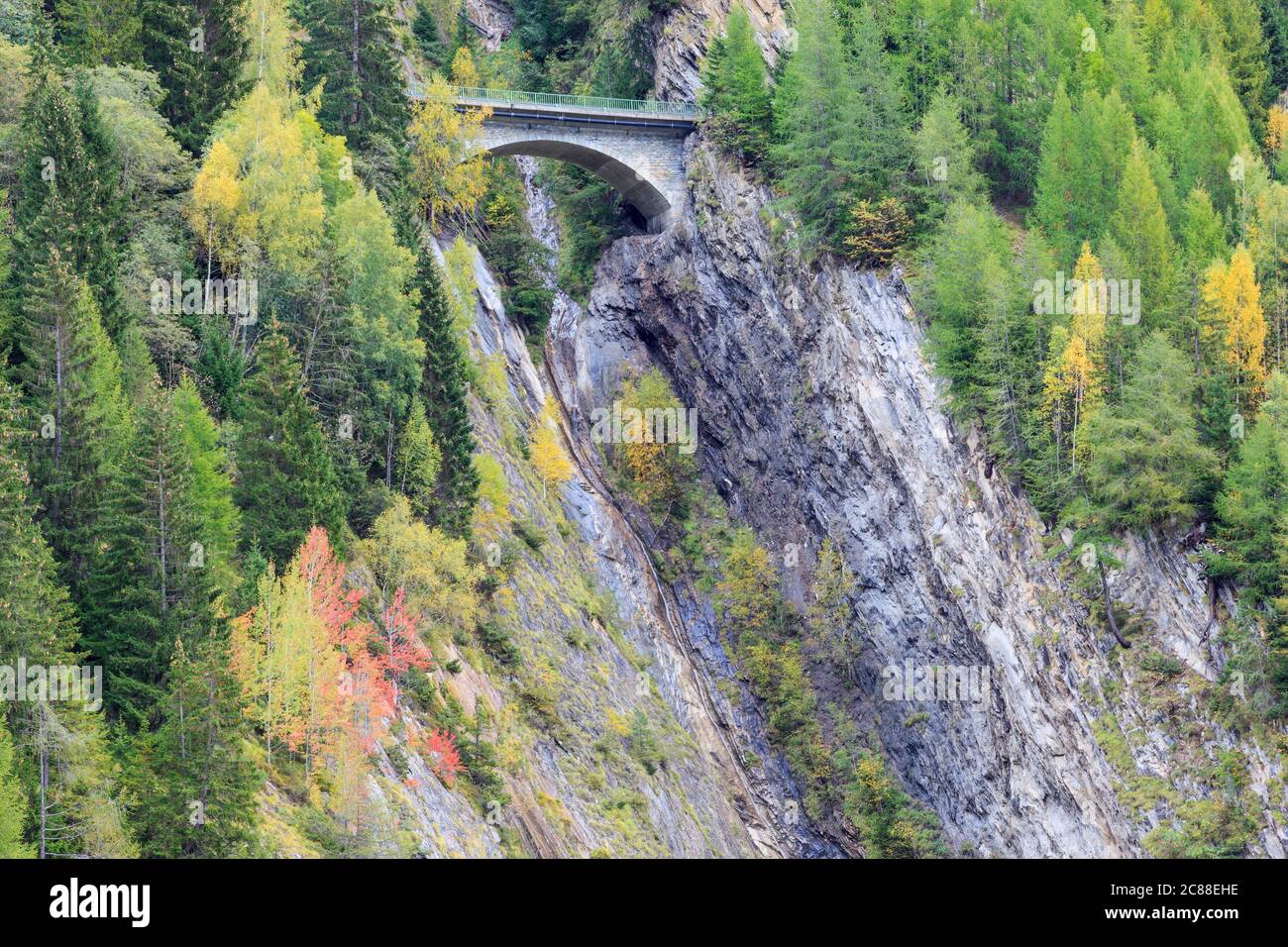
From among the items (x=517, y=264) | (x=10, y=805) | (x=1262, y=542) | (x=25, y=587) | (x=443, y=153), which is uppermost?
(x=443, y=153)

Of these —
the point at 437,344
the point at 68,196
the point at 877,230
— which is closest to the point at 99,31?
the point at 68,196

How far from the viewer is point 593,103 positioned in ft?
291

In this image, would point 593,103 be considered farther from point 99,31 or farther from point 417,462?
point 417,462

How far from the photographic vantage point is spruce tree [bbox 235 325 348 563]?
172 ft

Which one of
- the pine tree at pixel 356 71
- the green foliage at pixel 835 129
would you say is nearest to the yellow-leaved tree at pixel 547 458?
the pine tree at pixel 356 71

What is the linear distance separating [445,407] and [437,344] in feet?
9.32

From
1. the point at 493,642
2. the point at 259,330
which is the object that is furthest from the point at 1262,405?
the point at 259,330

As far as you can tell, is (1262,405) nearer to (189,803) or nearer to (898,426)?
(898,426)

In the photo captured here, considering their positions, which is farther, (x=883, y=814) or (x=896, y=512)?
(x=896, y=512)

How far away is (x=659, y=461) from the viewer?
85875 mm

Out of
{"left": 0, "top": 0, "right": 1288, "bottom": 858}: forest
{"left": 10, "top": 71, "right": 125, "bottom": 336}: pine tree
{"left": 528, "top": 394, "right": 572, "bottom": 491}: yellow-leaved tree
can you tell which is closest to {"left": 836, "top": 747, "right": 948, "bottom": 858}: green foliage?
{"left": 0, "top": 0, "right": 1288, "bottom": 858}: forest

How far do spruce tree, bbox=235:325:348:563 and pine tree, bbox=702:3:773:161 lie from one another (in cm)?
3665

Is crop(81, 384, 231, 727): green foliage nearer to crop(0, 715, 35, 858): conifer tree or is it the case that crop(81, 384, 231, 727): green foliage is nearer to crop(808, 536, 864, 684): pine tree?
crop(0, 715, 35, 858): conifer tree

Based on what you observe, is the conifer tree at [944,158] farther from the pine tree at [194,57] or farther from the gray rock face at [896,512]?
the pine tree at [194,57]
